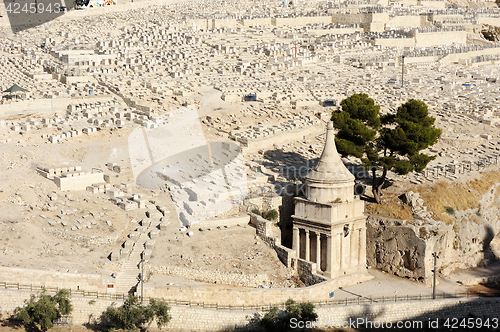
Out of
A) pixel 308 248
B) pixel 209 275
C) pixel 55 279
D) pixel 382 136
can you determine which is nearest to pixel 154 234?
pixel 209 275

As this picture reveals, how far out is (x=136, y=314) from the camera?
92.3 ft

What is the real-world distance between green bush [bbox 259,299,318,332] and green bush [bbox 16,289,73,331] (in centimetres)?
621

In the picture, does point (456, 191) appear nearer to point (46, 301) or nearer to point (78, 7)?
point (46, 301)

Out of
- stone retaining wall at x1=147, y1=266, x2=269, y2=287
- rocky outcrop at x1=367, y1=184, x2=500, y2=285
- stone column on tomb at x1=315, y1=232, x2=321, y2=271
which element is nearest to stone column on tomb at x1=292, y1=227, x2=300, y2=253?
stone column on tomb at x1=315, y1=232, x2=321, y2=271

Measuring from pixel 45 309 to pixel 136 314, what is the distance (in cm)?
282

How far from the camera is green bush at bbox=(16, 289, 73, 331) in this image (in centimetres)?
2819

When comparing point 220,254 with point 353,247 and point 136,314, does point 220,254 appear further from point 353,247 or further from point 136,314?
point 353,247

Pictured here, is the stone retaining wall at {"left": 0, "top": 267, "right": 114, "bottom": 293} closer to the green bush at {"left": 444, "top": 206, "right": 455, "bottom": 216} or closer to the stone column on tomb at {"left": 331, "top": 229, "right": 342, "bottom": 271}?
the stone column on tomb at {"left": 331, "top": 229, "right": 342, "bottom": 271}

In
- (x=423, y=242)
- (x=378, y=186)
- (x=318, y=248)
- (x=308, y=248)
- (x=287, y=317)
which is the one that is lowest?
(x=287, y=317)

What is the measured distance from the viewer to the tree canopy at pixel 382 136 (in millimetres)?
36188

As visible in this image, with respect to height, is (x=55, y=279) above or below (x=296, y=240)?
above

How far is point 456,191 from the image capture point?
122 ft

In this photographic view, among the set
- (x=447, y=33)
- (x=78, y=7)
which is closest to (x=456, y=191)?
(x=447, y=33)

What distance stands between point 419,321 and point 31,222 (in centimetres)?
1411
